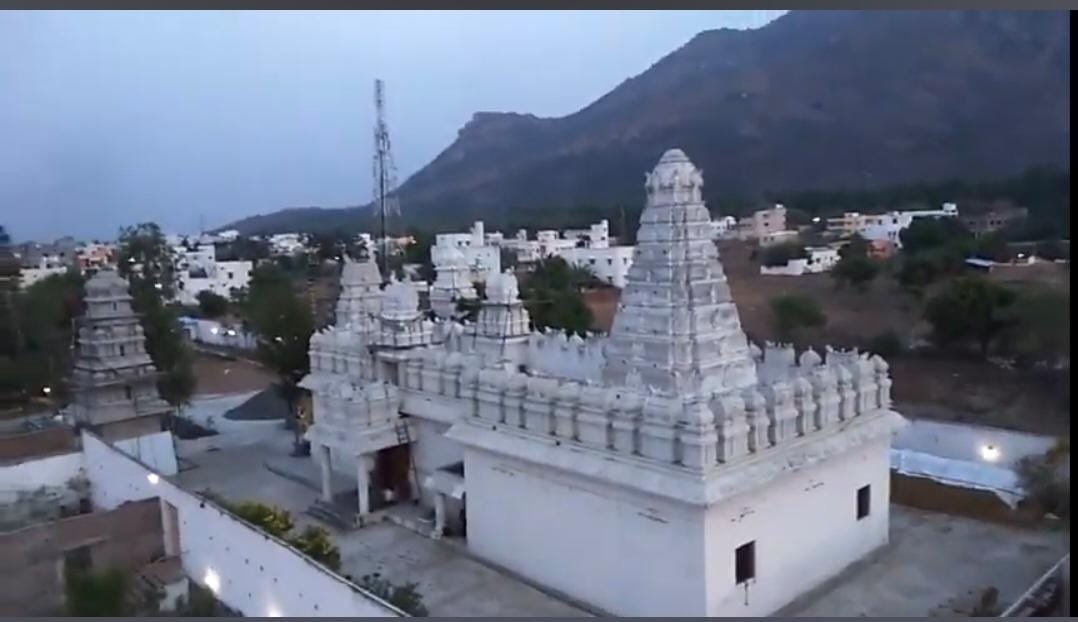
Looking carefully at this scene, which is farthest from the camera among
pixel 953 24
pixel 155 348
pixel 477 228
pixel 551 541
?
pixel 477 228

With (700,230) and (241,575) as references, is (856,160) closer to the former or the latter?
(700,230)

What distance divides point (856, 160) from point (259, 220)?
81.9 feet

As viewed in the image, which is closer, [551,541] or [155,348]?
[551,541]

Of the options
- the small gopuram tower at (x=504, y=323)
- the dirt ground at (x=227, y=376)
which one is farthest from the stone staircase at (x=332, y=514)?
the dirt ground at (x=227, y=376)

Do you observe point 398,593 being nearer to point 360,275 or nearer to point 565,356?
point 565,356

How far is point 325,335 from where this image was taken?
763 cm

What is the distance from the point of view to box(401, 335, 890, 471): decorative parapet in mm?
4414

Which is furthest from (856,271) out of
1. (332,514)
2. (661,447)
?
(661,447)

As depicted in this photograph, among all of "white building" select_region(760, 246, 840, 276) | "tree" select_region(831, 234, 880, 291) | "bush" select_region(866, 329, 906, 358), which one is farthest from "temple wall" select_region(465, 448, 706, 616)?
"white building" select_region(760, 246, 840, 276)

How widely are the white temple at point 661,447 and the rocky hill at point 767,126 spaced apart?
12.6m

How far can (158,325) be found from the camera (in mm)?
11266

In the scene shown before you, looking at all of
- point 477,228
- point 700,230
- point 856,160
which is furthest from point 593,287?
point 700,230

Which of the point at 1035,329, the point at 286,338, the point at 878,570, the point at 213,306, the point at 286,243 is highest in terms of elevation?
the point at 286,243

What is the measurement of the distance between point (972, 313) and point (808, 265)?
1035cm
